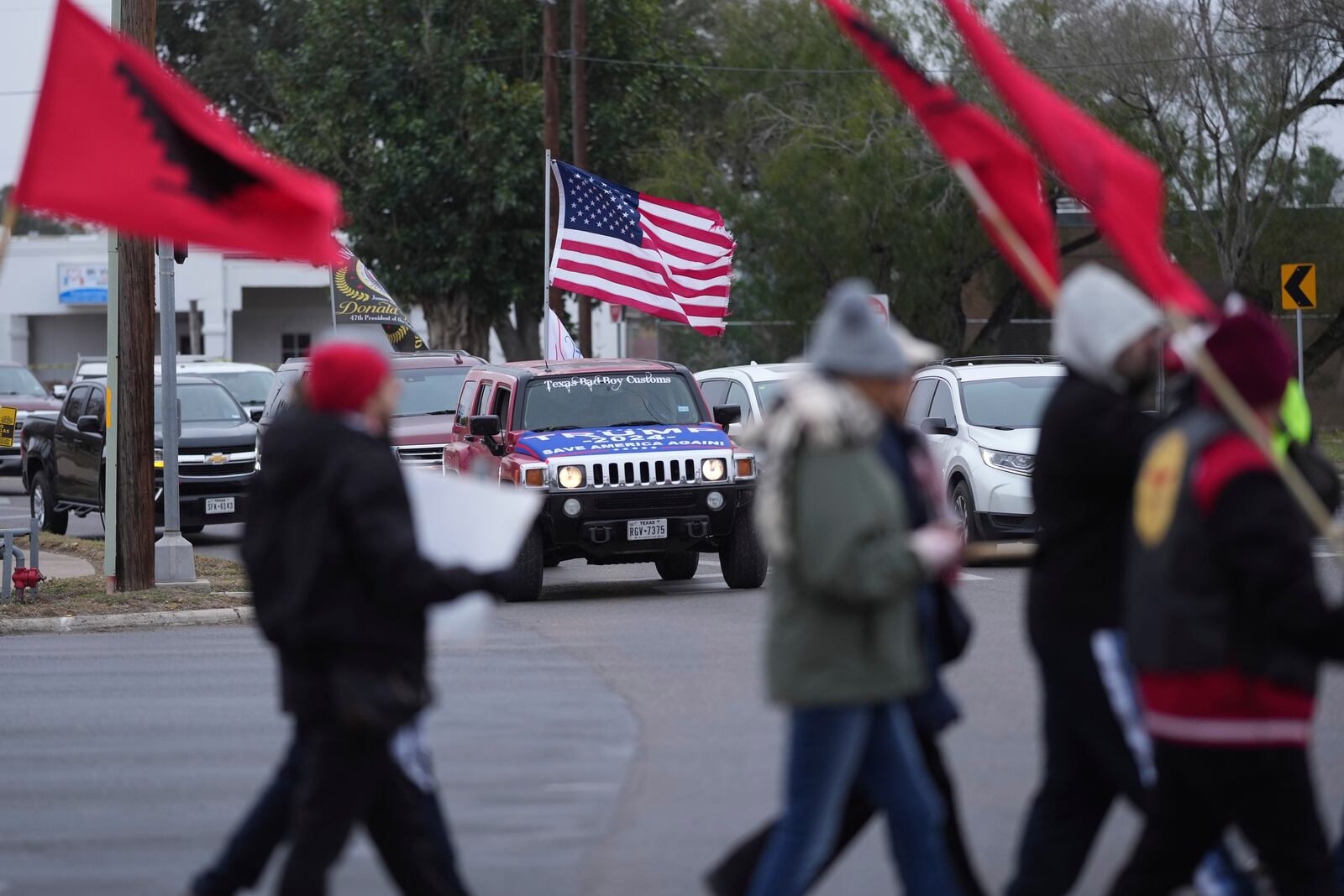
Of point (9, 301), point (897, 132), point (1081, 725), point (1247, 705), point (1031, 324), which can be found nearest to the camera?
point (1247, 705)

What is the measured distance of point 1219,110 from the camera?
30.1m

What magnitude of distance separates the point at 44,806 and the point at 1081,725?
4.46 meters

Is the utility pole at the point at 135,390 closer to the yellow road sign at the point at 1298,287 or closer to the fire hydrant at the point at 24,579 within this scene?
the fire hydrant at the point at 24,579

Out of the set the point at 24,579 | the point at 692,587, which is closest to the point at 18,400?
the point at 24,579

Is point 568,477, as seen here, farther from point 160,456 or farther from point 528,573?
point 160,456

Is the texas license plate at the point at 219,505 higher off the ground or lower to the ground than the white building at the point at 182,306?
lower

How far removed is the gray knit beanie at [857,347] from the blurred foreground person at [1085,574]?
1.88 feet

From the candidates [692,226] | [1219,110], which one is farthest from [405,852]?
[1219,110]

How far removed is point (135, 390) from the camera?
15469 mm

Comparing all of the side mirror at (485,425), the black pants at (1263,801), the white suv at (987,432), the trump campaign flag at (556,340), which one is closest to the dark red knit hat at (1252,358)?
the black pants at (1263,801)

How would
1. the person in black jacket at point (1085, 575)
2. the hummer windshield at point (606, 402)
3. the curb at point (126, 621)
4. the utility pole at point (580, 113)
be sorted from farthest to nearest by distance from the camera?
the utility pole at point (580, 113)
the hummer windshield at point (606, 402)
the curb at point (126, 621)
the person in black jacket at point (1085, 575)

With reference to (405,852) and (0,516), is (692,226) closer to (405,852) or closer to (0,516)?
(0,516)

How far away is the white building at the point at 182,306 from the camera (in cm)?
6097

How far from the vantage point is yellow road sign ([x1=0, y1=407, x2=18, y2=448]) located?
19.2m
